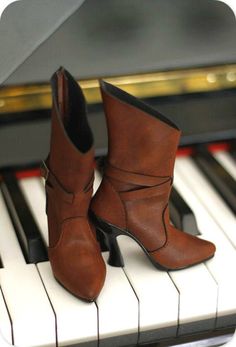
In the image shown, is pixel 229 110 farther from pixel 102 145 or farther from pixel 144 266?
pixel 144 266

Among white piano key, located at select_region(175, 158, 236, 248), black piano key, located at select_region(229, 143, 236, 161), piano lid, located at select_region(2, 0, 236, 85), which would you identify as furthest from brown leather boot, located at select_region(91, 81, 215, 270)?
black piano key, located at select_region(229, 143, 236, 161)

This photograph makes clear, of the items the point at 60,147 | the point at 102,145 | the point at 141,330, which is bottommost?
the point at 141,330

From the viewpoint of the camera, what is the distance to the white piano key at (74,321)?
134 centimetres

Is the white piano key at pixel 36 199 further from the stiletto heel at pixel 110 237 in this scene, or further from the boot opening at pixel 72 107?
the boot opening at pixel 72 107

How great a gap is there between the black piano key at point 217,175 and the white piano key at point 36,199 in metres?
0.30

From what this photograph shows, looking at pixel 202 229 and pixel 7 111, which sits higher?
pixel 7 111

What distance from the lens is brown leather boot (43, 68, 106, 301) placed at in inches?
52.6

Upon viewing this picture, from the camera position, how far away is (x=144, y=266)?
57.3 inches

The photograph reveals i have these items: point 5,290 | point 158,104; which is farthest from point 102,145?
point 5,290

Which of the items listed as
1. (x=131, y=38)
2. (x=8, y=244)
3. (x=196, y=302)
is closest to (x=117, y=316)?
(x=196, y=302)

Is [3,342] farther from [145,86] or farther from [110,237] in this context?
[145,86]

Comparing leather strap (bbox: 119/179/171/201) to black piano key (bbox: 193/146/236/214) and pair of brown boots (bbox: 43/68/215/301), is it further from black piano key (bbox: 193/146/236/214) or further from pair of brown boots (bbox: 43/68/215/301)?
black piano key (bbox: 193/146/236/214)

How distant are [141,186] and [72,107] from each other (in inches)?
6.1

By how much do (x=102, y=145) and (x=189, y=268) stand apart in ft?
1.01
